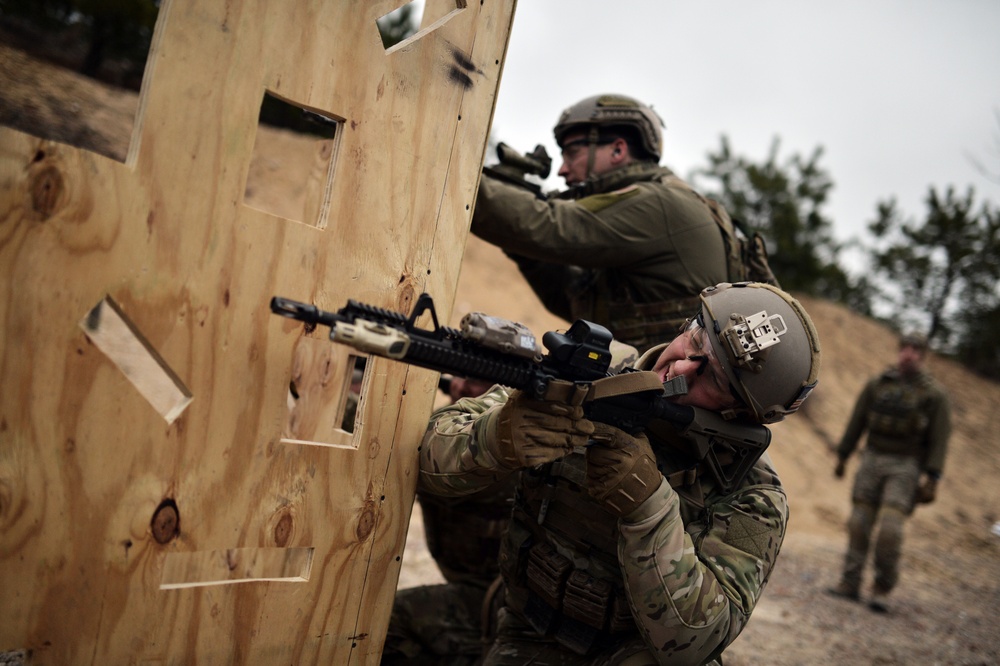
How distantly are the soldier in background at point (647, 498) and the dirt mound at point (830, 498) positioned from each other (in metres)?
2.54

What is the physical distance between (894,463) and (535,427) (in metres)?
6.61

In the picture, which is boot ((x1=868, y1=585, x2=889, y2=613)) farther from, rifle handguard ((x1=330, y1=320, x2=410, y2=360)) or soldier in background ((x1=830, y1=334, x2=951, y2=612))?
rifle handguard ((x1=330, y1=320, x2=410, y2=360))

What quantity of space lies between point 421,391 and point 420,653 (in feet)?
4.37

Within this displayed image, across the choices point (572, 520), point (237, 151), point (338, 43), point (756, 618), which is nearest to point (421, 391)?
point (572, 520)

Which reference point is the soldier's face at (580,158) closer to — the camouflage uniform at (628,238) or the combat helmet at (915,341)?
the camouflage uniform at (628,238)

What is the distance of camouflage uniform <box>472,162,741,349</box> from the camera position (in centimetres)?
292

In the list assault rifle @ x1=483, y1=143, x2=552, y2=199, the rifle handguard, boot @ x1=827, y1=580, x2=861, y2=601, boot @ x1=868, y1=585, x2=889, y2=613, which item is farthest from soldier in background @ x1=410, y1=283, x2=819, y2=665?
boot @ x1=827, y1=580, x2=861, y2=601

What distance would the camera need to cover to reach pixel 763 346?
7.47 feet

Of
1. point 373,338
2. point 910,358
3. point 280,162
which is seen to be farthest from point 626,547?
point 280,162

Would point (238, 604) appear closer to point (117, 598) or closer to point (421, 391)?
point (117, 598)

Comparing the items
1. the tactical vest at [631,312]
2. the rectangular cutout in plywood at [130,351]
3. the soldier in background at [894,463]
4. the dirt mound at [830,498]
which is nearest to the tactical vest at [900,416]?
the soldier in background at [894,463]

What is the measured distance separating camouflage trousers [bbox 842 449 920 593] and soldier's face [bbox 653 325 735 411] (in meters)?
5.61

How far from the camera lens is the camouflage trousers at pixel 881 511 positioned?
6.90 metres

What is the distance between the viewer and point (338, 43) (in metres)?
1.95
